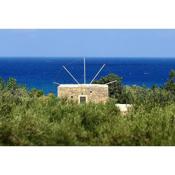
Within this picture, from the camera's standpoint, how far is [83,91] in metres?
7.52

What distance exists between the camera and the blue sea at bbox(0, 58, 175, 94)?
7426 millimetres

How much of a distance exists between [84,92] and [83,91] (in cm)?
1

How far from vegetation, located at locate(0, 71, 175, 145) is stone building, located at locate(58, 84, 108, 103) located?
0.05m

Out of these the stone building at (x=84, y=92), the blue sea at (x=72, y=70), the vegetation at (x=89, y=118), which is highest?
the blue sea at (x=72, y=70)

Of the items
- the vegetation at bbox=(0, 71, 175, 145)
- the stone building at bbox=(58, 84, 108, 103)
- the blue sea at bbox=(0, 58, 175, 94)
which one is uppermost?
the blue sea at bbox=(0, 58, 175, 94)

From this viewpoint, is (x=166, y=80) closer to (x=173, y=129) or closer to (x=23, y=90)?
(x=173, y=129)

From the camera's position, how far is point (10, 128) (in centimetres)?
743

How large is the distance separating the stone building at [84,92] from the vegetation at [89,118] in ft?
0.16

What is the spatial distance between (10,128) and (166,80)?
1.38 metres

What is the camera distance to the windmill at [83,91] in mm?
7496

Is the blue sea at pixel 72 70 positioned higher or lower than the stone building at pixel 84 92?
higher

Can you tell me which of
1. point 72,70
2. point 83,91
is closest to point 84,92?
point 83,91

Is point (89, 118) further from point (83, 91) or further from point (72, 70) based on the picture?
point (72, 70)
